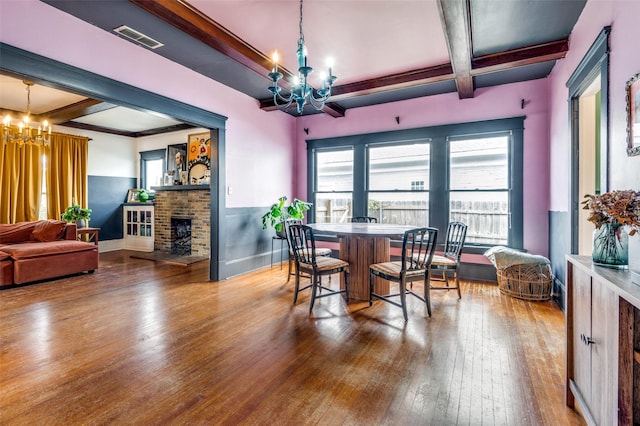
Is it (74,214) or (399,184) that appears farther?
(74,214)

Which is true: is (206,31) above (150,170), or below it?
above

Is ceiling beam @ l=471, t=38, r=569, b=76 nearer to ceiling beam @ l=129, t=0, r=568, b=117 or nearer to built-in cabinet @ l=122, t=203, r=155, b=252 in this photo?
ceiling beam @ l=129, t=0, r=568, b=117

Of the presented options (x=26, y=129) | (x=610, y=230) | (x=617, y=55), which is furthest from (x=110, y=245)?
(x=617, y=55)

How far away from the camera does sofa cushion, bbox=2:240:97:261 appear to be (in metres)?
4.14

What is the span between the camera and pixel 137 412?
168 cm

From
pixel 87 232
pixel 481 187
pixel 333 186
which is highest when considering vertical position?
pixel 333 186

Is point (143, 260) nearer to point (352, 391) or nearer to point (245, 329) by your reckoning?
point (245, 329)

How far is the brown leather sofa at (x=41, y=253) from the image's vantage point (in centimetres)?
409

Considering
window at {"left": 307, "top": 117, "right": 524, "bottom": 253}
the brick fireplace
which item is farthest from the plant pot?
the brick fireplace

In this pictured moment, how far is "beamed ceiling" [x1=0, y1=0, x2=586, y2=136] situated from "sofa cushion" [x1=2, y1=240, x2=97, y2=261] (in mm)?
3139

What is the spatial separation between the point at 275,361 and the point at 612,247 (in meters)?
2.08

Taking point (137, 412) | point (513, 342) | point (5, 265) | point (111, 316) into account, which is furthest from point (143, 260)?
point (513, 342)

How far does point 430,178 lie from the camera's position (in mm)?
4902

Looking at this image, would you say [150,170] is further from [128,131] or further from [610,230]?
[610,230]
